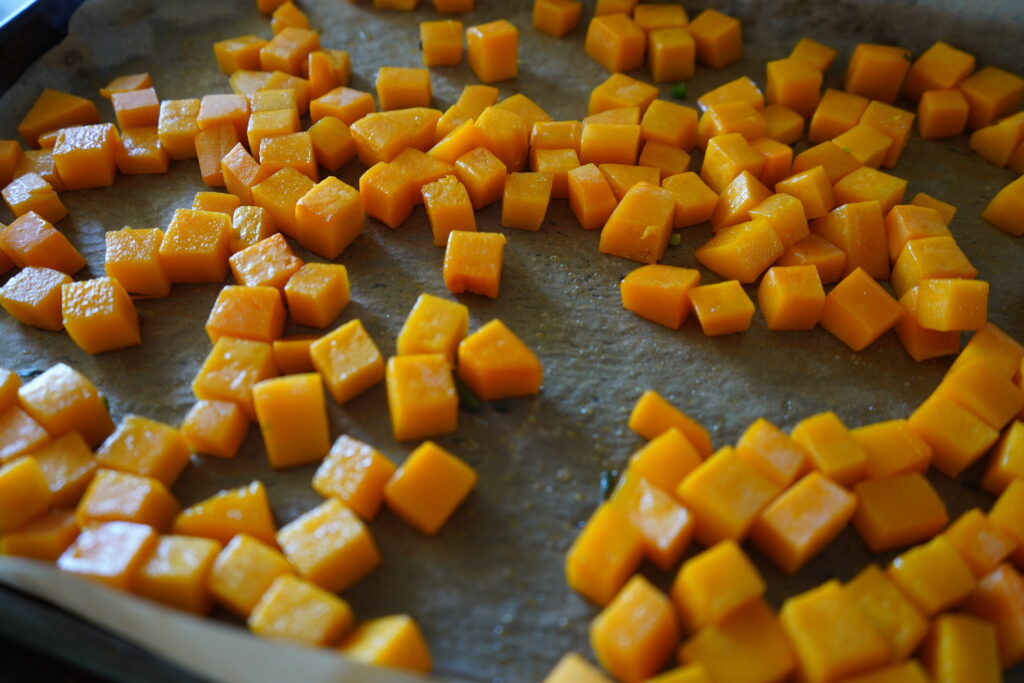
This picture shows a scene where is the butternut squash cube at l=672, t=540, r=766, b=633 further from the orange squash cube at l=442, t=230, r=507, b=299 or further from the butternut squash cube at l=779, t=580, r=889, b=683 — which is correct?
the orange squash cube at l=442, t=230, r=507, b=299

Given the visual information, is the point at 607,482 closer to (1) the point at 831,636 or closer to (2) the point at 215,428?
(1) the point at 831,636

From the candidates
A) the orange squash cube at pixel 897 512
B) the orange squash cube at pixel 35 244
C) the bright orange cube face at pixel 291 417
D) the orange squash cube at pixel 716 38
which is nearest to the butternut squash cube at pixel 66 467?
the bright orange cube face at pixel 291 417

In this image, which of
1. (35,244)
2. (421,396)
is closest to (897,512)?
(421,396)

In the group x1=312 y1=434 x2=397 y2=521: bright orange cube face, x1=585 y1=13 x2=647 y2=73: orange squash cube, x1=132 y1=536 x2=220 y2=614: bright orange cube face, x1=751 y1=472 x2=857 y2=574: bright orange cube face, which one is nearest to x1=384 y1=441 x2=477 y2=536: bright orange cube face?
x1=312 y1=434 x2=397 y2=521: bright orange cube face

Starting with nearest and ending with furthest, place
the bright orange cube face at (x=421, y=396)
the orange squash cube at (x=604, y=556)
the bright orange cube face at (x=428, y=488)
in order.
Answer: the orange squash cube at (x=604, y=556) < the bright orange cube face at (x=428, y=488) < the bright orange cube face at (x=421, y=396)

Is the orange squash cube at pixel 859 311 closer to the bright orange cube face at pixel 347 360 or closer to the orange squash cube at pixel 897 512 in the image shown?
the orange squash cube at pixel 897 512

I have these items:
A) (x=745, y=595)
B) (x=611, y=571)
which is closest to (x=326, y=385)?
(x=611, y=571)
